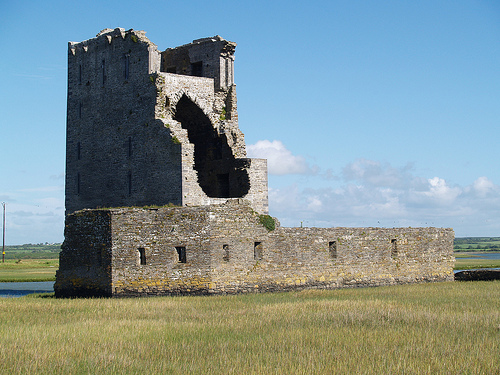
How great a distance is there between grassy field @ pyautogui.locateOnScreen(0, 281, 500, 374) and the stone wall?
1567 mm

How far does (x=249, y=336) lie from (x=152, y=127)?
49.0ft

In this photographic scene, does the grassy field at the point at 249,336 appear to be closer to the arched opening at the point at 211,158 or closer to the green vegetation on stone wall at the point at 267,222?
the green vegetation on stone wall at the point at 267,222

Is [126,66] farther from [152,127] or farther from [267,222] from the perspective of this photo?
[267,222]

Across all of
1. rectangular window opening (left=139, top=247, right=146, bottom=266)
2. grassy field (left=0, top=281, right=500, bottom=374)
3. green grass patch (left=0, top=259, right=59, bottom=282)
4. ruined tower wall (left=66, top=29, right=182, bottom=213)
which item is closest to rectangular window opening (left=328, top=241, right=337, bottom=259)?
grassy field (left=0, top=281, right=500, bottom=374)

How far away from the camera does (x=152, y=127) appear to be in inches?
1049

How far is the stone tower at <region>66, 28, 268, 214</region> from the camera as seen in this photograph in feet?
86.1

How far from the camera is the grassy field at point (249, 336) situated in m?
10.6

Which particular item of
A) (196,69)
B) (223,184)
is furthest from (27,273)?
(196,69)

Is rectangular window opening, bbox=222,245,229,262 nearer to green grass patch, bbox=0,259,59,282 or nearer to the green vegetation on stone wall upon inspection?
the green vegetation on stone wall

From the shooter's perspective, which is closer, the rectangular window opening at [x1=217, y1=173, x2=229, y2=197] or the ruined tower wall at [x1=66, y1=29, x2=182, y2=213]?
the ruined tower wall at [x1=66, y1=29, x2=182, y2=213]

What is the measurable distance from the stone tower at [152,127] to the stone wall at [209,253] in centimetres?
354

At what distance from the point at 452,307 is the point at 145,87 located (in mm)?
15546

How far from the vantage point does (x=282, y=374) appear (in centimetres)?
999

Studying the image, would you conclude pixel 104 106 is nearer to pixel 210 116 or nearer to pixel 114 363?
pixel 210 116
